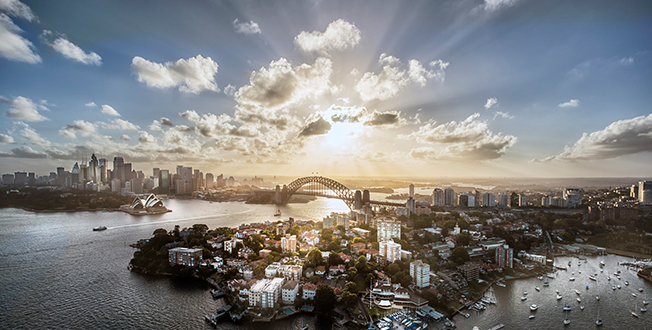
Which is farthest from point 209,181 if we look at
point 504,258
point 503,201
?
point 504,258

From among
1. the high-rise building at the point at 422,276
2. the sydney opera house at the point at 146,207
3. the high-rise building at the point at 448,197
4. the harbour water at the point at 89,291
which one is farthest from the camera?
the sydney opera house at the point at 146,207

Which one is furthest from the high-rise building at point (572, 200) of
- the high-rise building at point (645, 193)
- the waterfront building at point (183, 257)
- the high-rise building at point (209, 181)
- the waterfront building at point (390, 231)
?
the high-rise building at point (209, 181)

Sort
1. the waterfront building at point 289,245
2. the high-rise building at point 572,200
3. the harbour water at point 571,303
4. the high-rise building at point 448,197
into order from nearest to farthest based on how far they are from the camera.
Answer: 1. the harbour water at point 571,303
2. the waterfront building at point 289,245
3. the high-rise building at point 572,200
4. the high-rise building at point 448,197

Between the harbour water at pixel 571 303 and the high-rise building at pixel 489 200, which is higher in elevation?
the high-rise building at pixel 489 200

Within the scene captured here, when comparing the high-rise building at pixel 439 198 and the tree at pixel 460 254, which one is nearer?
the tree at pixel 460 254

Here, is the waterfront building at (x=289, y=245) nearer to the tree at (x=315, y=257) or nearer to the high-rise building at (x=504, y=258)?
the tree at (x=315, y=257)

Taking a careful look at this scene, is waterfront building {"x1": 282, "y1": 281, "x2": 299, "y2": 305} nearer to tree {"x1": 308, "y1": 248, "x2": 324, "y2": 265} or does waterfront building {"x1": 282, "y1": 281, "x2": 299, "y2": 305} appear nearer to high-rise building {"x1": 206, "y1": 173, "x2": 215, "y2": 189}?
tree {"x1": 308, "y1": 248, "x2": 324, "y2": 265}

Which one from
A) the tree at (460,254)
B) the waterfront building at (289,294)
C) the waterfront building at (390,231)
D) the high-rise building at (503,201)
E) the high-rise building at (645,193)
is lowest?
the waterfront building at (289,294)

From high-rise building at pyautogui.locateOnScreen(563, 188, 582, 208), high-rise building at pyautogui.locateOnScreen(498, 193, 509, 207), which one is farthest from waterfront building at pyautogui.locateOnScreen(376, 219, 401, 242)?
high-rise building at pyautogui.locateOnScreen(563, 188, 582, 208)
